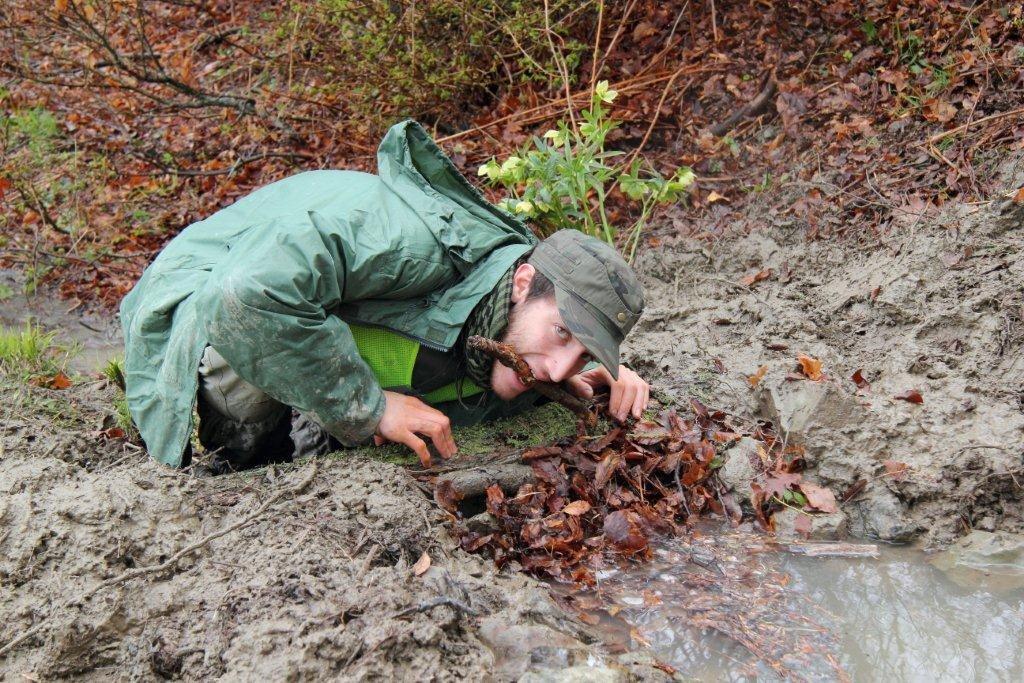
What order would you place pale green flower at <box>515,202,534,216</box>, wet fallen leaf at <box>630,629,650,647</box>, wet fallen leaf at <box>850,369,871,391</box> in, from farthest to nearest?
pale green flower at <box>515,202,534,216</box>
wet fallen leaf at <box>850,369,871,391</box>
wet fallen leaf at <box>630,629,650,647</box>

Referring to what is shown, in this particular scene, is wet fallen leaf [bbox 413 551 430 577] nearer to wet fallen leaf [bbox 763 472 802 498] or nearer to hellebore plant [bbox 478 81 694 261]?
wet fallen leaf [bbox 763 472 802 498]

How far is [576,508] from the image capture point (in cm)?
331

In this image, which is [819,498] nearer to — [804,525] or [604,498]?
[804,525]

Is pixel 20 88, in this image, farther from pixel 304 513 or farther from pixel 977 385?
pixel 977 385

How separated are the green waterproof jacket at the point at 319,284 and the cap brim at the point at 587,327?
347mm

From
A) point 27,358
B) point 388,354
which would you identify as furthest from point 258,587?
point 27,358

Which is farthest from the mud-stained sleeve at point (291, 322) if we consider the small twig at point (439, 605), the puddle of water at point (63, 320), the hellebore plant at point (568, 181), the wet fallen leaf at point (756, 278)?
the puddle of water at point (63, 320)

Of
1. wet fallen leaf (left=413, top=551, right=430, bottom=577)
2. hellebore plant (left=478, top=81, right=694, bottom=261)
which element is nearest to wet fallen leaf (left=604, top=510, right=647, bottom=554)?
wet fallen leaf (left=413, top=551, right=430, bottom=577)

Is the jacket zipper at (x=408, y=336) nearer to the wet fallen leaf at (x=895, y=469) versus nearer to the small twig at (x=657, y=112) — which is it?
the wet fallen leaf at (x=895, y=469)

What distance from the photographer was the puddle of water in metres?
6.00

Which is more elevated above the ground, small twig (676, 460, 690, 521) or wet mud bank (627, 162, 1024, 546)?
wet mud bank (627, 162, 1024, 546)

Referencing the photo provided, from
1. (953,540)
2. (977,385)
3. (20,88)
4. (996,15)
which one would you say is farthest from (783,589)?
(20,88)

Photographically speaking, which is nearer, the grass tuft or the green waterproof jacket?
the green waterproof jacket

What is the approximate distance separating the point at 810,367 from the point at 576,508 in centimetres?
145
